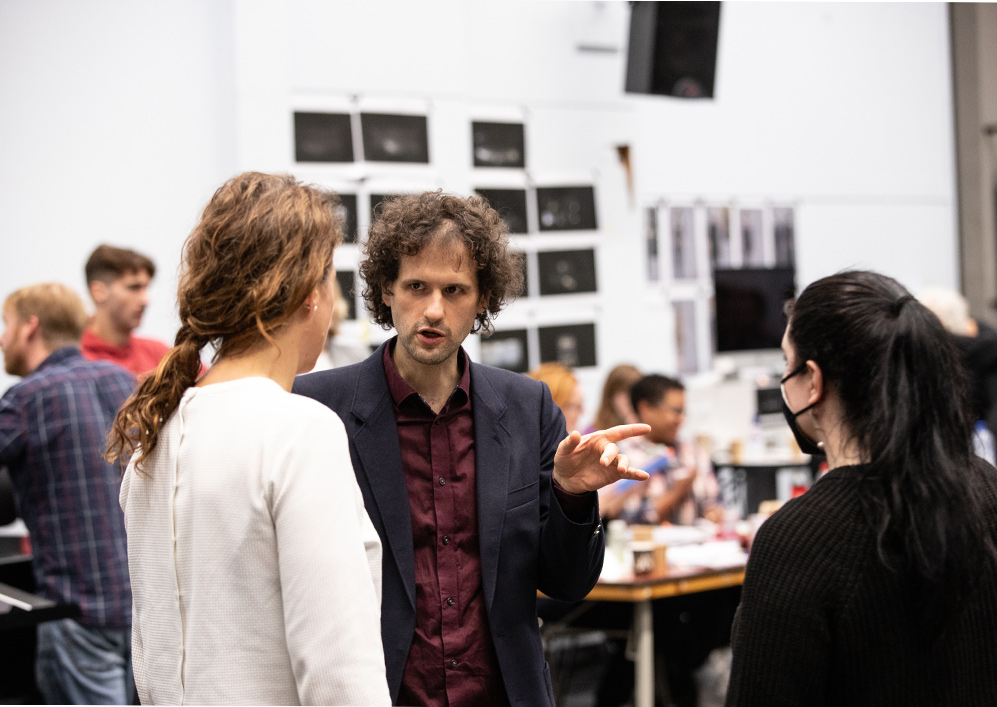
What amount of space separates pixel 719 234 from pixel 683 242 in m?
0.37

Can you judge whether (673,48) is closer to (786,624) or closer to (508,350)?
(508,350)

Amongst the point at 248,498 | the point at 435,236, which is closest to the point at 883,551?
the point at 248,498

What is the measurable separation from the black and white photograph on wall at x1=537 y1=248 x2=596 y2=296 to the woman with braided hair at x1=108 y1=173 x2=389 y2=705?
461cm

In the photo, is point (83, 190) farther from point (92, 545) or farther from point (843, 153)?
point (843, 153)

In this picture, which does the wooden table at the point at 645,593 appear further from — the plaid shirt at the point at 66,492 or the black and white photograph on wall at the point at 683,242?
the black and white photograph on wall at the point at 683,242

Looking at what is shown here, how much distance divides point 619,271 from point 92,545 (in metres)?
3.93

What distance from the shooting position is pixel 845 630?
1.28 m

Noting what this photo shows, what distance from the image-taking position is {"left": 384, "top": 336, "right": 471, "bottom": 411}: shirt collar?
179cm

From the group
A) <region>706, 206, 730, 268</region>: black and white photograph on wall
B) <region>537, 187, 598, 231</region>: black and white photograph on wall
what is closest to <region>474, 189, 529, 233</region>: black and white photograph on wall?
<region>537, 187, 598, 231</region>: black and white photograph on wall

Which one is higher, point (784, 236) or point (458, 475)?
point (784, 236)

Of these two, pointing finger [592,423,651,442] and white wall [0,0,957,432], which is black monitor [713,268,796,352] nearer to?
white wall [0,0,957,432]

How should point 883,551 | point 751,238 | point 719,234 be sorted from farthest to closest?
point 751,238, point 719,234, point 883,551

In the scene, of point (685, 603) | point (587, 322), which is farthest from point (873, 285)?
point (587, 322)

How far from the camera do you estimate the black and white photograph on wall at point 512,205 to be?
221 inches
